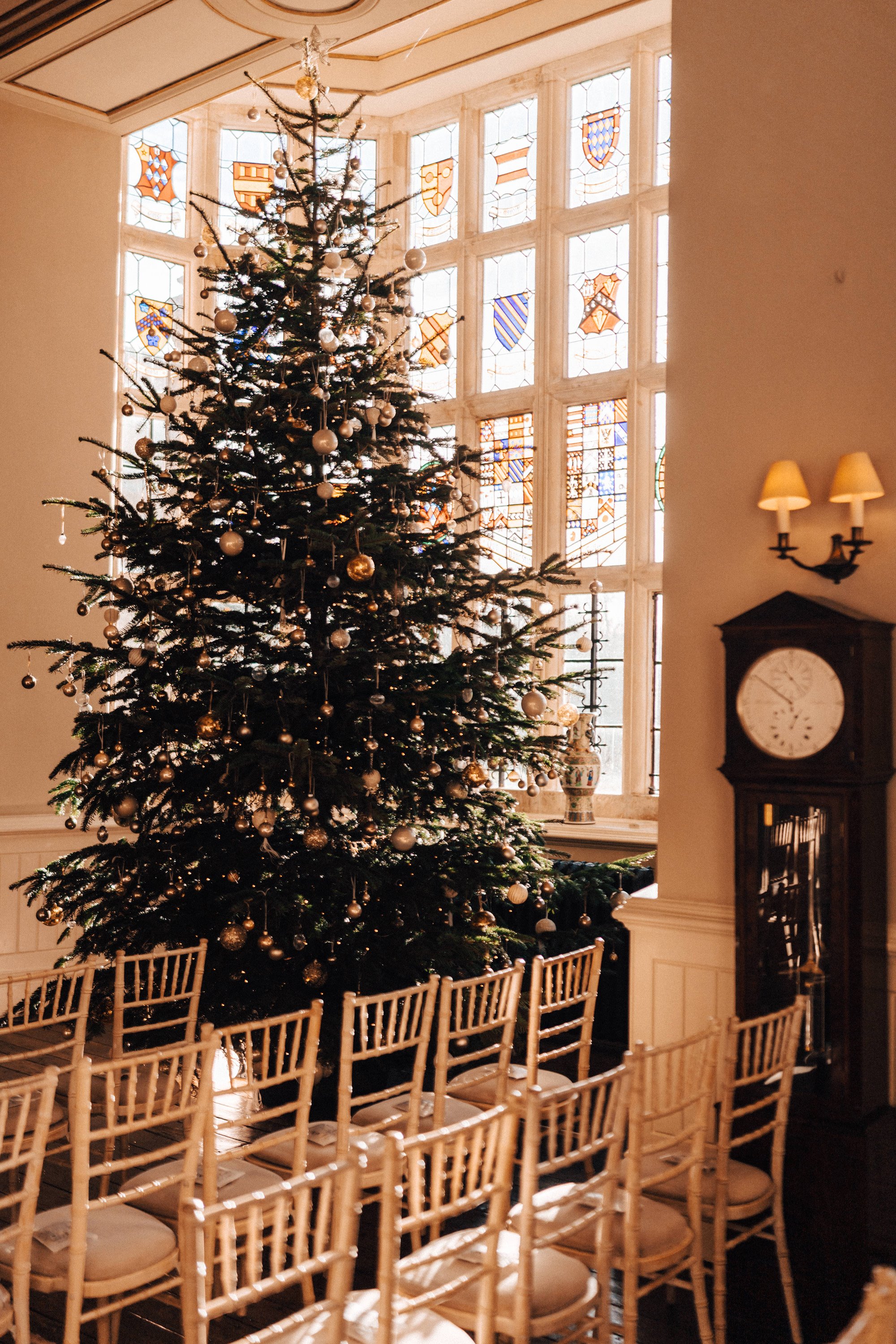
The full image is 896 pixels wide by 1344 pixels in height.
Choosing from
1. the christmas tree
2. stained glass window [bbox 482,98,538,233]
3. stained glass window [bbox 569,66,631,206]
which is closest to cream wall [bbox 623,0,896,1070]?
the christmas tree

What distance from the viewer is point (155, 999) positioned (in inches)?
142

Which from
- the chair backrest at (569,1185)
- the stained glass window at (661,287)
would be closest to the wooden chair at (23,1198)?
the chair backrest at (569,1185)

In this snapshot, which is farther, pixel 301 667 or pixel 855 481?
pixel 301 667

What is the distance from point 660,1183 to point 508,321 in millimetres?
5947

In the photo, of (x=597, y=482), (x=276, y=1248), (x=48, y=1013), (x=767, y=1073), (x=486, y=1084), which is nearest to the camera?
(x=276, y=1248)

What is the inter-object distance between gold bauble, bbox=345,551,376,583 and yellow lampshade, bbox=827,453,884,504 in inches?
56.0

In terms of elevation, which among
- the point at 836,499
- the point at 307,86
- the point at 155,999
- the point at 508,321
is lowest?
the point at 155,999

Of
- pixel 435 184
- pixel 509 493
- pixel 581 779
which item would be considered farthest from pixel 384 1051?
pixel 435 184

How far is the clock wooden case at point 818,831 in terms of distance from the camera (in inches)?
132

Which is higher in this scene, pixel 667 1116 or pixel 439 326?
pixel 439 326

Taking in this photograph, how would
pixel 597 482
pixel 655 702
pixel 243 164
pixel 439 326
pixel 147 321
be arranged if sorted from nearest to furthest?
pixel 655 702
pixel 597 482
pixel 147 321
pixel 243 164
pixel 439 326

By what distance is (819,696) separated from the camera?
3.44 m

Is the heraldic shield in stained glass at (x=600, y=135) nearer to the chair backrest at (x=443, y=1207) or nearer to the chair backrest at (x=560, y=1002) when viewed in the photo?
the chair backrest at (x=560, y=1002)

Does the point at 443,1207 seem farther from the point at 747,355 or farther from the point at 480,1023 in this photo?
the point at 747,355
